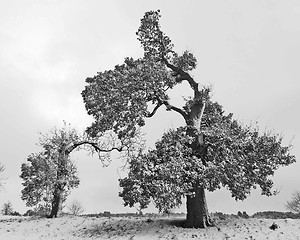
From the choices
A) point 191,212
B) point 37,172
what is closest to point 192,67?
point 191,212

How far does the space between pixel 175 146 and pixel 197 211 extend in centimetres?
524

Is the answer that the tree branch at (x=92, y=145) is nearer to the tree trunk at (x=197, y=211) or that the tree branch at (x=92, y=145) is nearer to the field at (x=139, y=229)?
the field at (x=139, y=229)

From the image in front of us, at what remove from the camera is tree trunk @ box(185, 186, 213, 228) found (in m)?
27.3

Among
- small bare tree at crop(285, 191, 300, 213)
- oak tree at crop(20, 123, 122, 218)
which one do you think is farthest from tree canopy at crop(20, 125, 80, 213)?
small bare tree at crop(285, 191, 300, 213)

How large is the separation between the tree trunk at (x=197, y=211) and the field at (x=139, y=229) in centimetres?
80

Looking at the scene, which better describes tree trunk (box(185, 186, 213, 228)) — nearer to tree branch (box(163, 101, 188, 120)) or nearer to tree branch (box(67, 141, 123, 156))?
tree branch (box(163, 101, 188, 120))

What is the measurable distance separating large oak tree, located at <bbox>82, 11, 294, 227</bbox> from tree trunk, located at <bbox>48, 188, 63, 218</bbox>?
257 inches

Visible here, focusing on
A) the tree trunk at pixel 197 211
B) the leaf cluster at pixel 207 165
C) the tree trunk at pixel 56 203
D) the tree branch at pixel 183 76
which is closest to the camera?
the leaf cluster at pixel 207 165

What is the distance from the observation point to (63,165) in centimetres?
3403

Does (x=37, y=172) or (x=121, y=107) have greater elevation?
(x=121, y=107)

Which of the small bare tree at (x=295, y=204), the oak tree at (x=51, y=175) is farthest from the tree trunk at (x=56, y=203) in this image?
the small bare tree at (x=295, y=204)

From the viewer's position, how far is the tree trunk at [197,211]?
89.5 feet

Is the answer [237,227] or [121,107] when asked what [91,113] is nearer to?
[121,107]

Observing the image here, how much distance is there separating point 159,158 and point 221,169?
4469 millimetres
